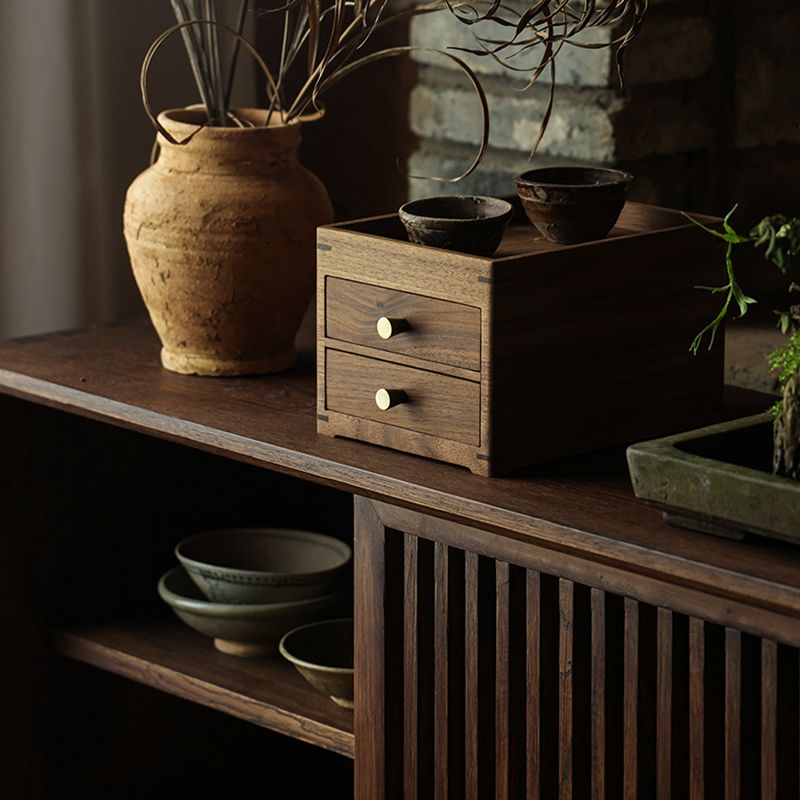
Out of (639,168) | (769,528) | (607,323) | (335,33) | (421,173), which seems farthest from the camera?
(421,173)

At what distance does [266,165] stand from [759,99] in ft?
2.02

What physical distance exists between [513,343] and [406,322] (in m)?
0.10

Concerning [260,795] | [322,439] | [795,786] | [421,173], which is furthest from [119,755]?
[795,786]

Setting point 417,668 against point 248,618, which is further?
point 248,618

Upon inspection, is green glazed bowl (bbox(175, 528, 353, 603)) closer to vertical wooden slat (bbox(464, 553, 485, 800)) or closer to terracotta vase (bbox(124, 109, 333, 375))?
terracotta vase (bbox(124, 109, 333, 375))

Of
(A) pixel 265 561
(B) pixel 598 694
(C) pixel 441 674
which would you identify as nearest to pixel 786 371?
(B) pixel 598 694

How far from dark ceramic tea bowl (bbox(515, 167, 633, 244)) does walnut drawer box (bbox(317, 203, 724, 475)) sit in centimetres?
3

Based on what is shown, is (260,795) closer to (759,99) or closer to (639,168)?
(639,168)

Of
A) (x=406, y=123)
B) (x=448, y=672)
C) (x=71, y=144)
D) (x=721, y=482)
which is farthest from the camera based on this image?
(x=406, y=123)

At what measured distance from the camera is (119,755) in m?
1.97

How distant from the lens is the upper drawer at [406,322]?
1.37 m

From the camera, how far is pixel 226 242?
1.66 metres

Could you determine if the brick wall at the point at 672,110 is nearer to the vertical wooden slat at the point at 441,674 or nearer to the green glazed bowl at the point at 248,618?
the green glazed bowl at the point at 248,618

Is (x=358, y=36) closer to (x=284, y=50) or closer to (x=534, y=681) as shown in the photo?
(x=284, y=50)
